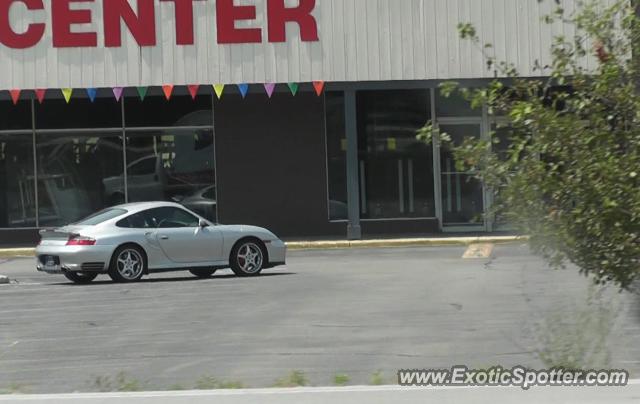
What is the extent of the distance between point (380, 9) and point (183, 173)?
6.10m

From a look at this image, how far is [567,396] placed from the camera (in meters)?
7.47

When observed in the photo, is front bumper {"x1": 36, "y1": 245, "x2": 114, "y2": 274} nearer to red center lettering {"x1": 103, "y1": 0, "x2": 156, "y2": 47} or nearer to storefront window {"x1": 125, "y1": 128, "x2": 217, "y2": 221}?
red center lettering {"x1": 103, "y1": 0, "x2": 156, "y2": 47}

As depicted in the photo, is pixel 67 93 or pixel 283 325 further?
pixel 67 93

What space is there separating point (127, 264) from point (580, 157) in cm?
1172

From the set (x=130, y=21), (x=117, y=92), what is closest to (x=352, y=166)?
A: (x=117, y=92)

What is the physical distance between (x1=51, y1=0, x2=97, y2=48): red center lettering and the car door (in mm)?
8578

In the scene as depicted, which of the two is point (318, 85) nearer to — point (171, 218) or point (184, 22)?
point (184, 22)

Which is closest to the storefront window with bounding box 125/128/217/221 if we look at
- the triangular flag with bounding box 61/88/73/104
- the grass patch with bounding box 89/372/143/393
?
the triangular flag with bounding box 61/88/73/104

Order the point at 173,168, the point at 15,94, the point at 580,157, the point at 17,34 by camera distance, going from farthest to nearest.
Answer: the point at 173,168, the point at 17,34, the point at 15,94, the point at 580,157

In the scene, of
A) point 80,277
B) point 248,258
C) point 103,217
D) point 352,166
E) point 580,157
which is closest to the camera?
point 580,157

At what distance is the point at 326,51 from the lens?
26734 millimetres

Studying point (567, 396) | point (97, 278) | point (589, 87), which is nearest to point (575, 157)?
point (589, 87)

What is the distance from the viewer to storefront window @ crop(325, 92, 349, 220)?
2866 cm

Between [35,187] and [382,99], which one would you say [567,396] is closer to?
[382,99]
